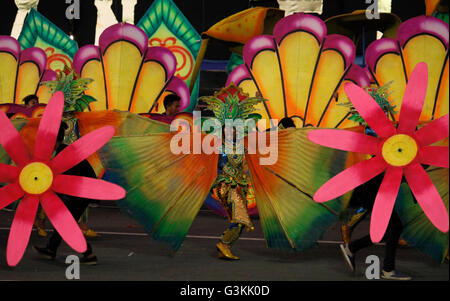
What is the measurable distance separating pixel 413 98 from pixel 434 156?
1.50ft

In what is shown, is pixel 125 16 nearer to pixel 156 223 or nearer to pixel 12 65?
pixel 12 65

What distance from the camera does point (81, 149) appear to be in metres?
4.38

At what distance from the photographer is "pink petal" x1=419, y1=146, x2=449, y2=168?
4.12m

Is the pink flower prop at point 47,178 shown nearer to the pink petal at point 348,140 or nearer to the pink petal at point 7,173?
the pink petal at point 7,173

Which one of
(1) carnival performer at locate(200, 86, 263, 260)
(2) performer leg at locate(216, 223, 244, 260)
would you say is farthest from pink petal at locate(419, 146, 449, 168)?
(2) performer leg at locate(216, 223, 244, 260)

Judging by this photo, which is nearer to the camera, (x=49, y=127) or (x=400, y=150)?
(x=400, y=150)

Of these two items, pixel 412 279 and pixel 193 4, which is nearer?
pixel 412 279

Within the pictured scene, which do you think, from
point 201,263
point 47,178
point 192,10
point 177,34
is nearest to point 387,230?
point 201,263

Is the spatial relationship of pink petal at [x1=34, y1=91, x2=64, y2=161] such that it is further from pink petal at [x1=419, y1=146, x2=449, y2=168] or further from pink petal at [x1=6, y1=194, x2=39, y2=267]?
pink petal at [x1=419, y1=146, x2=449, y2=168]

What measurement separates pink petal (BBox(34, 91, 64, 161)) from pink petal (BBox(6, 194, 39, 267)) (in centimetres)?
36

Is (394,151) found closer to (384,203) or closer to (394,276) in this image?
(384,203)

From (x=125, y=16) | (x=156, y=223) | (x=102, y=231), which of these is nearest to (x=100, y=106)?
(x=102, y=231)

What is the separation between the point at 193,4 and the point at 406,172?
27.7 feet

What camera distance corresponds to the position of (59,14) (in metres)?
12.2
